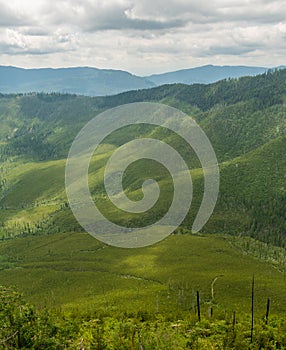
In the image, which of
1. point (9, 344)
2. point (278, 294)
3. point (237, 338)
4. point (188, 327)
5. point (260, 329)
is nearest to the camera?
point (9, 344)

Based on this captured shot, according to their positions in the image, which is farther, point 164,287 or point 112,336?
point 164,287

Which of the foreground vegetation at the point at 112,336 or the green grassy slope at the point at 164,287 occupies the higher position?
the foreground vegetation at the point at 112,336

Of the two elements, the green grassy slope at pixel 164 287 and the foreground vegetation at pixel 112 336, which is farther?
the green grassy slope at pixel 164 287

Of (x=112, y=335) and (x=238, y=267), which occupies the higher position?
(x=112, y=335)

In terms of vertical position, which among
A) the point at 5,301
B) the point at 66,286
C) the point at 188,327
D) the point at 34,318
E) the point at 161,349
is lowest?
the point at 66,286

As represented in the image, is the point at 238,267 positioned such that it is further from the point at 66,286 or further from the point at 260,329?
the point at 260,329

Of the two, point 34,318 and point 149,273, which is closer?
point 34,318

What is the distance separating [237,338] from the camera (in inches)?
1923

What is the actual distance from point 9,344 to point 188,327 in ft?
95.2

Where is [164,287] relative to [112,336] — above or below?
below

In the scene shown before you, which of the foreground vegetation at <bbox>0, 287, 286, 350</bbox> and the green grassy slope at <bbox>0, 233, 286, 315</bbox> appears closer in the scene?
the foreground vegetation at <bbox>0, 287, 286, 350</bbox>

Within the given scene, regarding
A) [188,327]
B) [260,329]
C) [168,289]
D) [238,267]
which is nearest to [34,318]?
[188,327]

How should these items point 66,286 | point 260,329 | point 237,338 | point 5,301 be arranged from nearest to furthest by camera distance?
1. point 5,301
2. point 237,338
3. point 260,329
4. point 66,286

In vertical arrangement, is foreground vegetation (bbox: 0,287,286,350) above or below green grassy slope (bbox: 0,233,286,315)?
above
